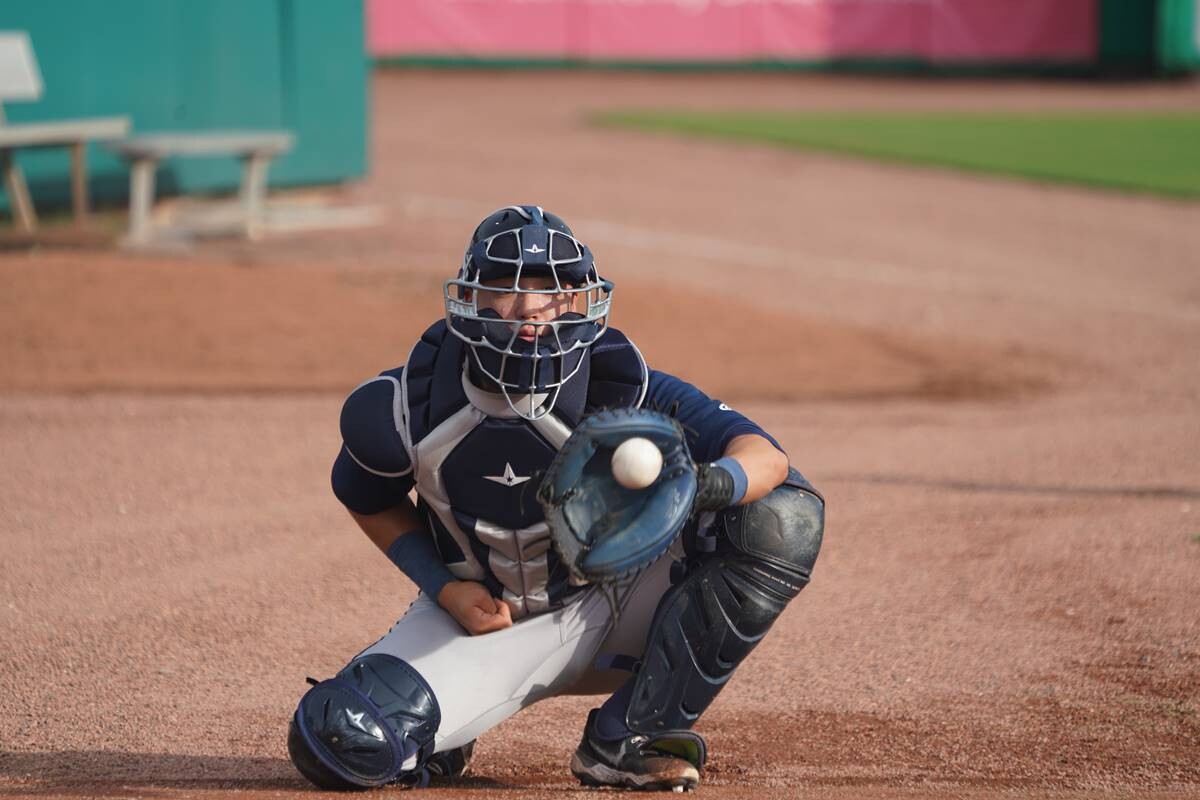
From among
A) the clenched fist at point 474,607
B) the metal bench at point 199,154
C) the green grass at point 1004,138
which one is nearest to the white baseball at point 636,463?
the clenched fist at point 474,607

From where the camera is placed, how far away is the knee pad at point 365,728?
131 inches

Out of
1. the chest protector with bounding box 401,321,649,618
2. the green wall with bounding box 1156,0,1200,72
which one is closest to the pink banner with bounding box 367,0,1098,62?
the green wall with bounding box 1156,0,1200,72

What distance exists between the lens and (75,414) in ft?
25.2

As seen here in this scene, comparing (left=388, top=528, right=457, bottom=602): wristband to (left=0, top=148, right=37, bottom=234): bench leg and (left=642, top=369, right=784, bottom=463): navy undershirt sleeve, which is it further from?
(left=0, top=148, right=37, bottom=234): bench leg

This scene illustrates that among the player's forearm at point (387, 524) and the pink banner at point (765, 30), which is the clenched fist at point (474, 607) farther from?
the pink banner at point (765, 30)

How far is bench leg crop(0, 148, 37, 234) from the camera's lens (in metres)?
11.4

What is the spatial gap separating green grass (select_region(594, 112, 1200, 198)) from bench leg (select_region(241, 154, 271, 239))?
8.03m

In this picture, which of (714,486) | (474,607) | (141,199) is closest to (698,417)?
(714,486)

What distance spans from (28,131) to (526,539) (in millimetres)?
8946

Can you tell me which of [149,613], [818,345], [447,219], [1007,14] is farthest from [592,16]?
[149,613]

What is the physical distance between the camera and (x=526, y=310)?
3.34 meters

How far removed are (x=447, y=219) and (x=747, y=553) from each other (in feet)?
34.3

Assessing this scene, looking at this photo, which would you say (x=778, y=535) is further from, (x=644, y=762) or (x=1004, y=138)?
(x=1004, y=138)

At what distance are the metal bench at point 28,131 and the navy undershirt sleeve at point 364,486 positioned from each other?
28.1ft
